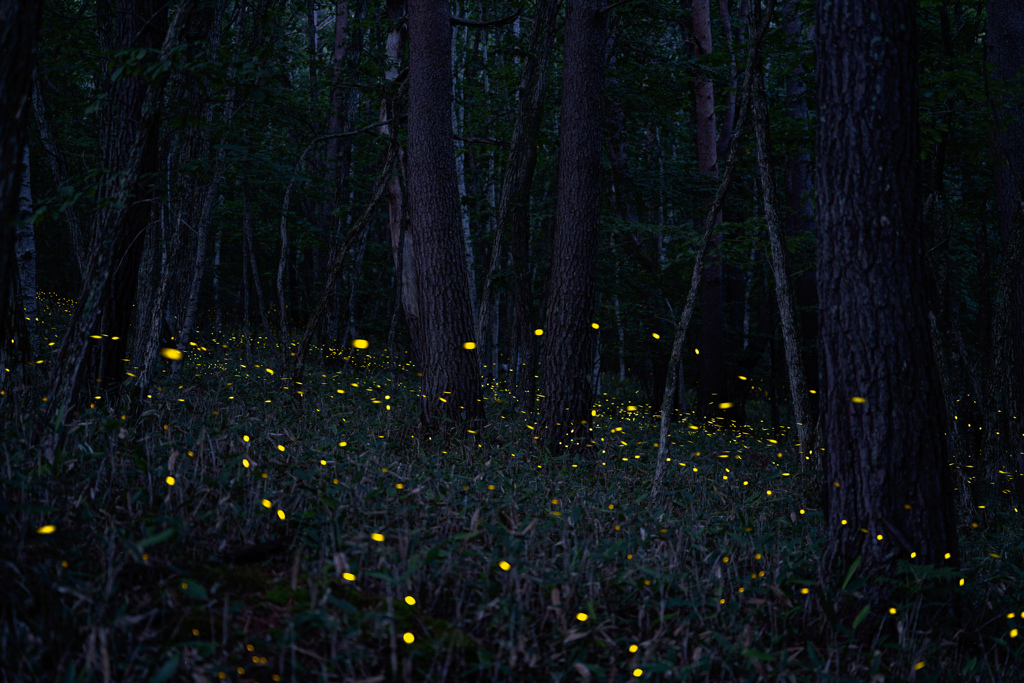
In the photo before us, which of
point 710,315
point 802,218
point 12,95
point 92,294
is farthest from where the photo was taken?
point 802,218

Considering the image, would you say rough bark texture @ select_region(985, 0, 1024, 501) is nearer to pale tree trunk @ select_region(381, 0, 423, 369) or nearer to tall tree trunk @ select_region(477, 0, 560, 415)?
tall tree trunk @ select_region(477, 0, 560, 415)

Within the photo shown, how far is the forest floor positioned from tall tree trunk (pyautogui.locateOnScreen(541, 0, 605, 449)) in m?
1.94

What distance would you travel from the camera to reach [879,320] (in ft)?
12.5

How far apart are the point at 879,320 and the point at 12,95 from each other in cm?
457

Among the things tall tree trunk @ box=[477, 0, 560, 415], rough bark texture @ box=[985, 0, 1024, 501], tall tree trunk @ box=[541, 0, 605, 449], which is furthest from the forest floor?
tall tree trunk @ box=[477, 0, 560, 415]

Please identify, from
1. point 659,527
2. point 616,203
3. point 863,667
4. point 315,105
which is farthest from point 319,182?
point 863,667

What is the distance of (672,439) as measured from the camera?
31.9 feet

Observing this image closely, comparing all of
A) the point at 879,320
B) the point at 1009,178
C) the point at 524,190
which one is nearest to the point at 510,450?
the point at 879,320

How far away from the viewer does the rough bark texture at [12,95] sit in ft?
8.94

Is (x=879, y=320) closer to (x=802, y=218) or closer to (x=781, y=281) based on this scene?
(x=781, y=281)

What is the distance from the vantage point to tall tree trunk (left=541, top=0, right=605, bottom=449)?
739cm

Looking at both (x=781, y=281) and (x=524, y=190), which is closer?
(x=781, y=281)

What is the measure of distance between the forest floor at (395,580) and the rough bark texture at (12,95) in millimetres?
1369

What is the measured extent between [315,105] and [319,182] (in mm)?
1818
